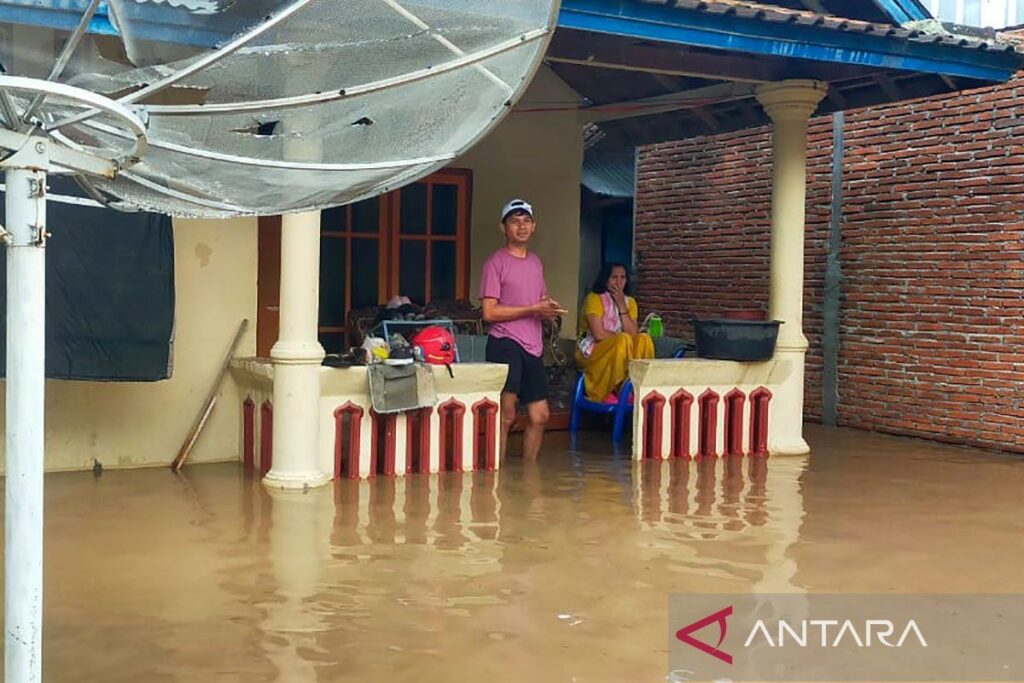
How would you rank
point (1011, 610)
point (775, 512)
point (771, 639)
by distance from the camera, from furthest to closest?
point (775, 512), point (1011, 610), point (771, 639)

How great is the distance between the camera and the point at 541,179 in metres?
10.4

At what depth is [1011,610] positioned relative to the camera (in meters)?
4.79

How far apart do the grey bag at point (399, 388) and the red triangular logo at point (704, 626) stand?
308 centimetres

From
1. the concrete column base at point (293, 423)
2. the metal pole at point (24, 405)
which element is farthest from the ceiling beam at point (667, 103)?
the metal pole at point (24, 405)

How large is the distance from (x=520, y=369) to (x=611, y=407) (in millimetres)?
1930

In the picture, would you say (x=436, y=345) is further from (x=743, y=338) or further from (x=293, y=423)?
(x=743, y=338)

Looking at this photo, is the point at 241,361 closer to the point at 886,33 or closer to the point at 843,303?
the point at 886,33

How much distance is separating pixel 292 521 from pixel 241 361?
201 cm

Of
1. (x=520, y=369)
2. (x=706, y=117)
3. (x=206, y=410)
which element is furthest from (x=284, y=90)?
(x=706, y=117)

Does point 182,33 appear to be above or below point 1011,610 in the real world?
above

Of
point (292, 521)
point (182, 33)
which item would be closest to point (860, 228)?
point (292, 521)

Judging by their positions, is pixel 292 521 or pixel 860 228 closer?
pixel 292 521

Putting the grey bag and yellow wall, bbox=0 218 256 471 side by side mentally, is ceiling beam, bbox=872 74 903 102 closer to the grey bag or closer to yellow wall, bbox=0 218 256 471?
the grey bag

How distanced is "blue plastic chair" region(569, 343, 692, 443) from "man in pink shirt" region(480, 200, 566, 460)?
4.95ft
